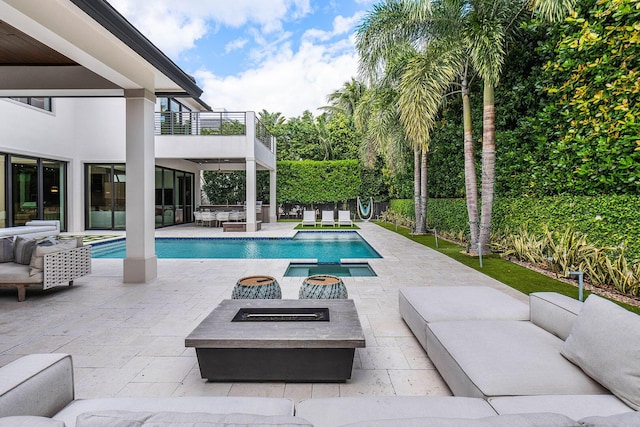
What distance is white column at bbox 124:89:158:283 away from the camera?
236 inches

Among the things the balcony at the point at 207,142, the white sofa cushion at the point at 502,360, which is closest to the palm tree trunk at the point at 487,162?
the white sofa cushion at the point at 502,360

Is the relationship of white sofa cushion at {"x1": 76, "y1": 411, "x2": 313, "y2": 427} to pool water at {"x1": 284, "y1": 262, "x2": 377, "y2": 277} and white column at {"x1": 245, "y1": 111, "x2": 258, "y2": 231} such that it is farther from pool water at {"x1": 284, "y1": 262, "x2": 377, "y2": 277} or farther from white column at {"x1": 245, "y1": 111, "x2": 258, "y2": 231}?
white column at {"x1": 245, "y1": 111, "x2": 258, "y2": 231}

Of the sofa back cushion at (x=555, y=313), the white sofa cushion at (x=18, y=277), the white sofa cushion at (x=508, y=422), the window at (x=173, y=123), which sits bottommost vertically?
the white sofa cushion at (x=18, y=277)

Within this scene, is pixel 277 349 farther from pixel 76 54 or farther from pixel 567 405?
pixel 76 54

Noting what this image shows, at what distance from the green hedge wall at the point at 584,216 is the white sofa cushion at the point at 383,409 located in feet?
16.0

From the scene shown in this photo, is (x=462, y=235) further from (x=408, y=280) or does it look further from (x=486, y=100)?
(x=408, y=280)

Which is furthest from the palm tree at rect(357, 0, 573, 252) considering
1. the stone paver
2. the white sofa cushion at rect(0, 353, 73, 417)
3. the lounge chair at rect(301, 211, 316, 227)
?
the lounge chair at rect(301, 211, 316, 227)

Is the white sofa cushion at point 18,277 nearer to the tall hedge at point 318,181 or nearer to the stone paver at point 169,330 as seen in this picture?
the stone paver at point 169,330

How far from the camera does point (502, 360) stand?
223 cm

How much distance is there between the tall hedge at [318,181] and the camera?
2144 centimetres

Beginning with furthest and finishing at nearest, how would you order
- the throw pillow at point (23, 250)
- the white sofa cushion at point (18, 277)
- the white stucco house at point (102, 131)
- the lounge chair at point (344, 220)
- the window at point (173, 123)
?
1. the lounge chair at point (344, 220)
2. the window at point (173, 123)
3. the throw pillow at point (23, 250)
4. the white sofa cushion at point (18, 277)
5. the white stucco house at point (102, 131)

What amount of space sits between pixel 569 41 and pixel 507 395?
641cm

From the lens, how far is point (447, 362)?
2.51m

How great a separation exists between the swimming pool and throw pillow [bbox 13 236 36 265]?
3.84 metres
